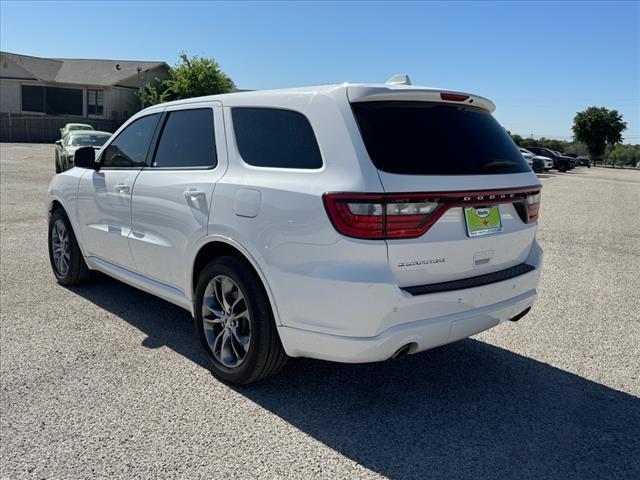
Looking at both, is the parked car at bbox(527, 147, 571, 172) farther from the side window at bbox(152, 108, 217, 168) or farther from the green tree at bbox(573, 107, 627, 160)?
the side window at bbox(152, 108, 217, 168)

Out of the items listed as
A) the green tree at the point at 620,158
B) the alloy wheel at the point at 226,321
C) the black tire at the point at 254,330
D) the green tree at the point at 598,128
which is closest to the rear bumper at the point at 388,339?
the black tire at the point at 254,330

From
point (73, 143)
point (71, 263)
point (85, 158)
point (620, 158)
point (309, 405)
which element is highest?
point (85, 158)

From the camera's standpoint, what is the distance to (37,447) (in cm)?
295

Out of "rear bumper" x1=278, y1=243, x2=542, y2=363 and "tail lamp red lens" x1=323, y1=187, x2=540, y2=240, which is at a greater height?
"tail lamp red lens" x1=323, y1=187, x2=540, y2=240

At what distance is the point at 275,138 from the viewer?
350 centimetres

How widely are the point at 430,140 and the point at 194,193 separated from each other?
5.35 feet

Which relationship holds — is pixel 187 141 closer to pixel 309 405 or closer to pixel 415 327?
pixel 309 405

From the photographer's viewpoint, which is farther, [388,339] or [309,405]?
[309,405]

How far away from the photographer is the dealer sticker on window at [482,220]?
3205 mm

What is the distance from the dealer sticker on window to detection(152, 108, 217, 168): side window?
1.74 m

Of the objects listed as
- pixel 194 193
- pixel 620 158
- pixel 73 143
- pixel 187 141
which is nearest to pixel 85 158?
pixel 187 141

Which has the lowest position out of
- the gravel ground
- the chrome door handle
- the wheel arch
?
the gravel ground

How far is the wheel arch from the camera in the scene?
328cm

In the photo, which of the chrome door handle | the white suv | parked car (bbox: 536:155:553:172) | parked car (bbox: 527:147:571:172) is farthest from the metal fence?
the white suv
